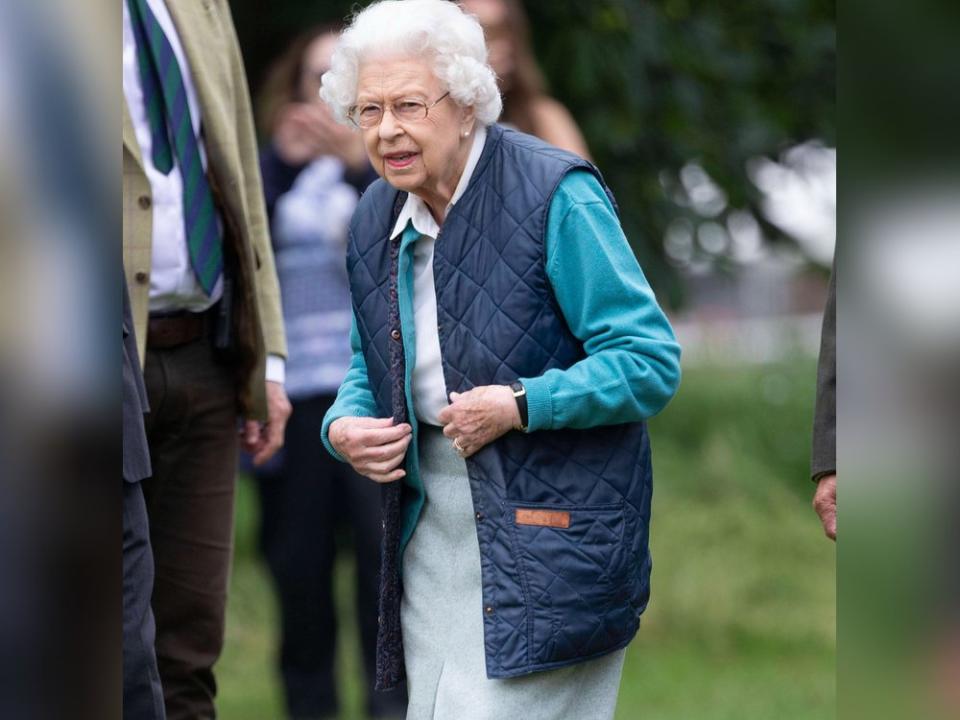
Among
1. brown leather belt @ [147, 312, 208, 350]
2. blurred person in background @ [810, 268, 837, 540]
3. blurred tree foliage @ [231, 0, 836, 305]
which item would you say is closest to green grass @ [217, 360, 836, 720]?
blurred tree foliage @ [231, 0, 836, 305]

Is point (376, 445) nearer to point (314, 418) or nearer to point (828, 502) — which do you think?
point (828, 502)

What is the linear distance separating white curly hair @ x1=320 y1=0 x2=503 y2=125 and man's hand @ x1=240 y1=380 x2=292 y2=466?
132 centimetres

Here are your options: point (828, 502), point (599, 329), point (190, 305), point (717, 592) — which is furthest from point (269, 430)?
point (717, 592)

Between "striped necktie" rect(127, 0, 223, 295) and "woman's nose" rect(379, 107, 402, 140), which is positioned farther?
"striped necktie" rect(127, 0, 223, 295)

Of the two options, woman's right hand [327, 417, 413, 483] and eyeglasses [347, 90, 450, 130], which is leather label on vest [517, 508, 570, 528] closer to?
woman's right hand [327, 417, 413, 483]

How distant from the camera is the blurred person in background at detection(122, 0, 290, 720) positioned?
4.02 metres

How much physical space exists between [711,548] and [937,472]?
6.05 m

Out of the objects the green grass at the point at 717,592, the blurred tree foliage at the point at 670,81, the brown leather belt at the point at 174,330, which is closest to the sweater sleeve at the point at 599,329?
the brown leather belt at the point at 174,330

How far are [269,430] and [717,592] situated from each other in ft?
13.1

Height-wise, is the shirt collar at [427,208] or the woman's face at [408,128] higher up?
the woman's face at [408,128]

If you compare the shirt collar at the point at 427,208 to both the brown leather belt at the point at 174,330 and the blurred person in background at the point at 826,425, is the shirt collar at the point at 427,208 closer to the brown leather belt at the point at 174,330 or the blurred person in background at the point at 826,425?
the blurred person in background at the point at 826,425

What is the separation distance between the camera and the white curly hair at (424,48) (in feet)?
10.6

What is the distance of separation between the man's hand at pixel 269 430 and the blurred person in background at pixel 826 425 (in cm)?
165

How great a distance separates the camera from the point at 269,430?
4.54m
